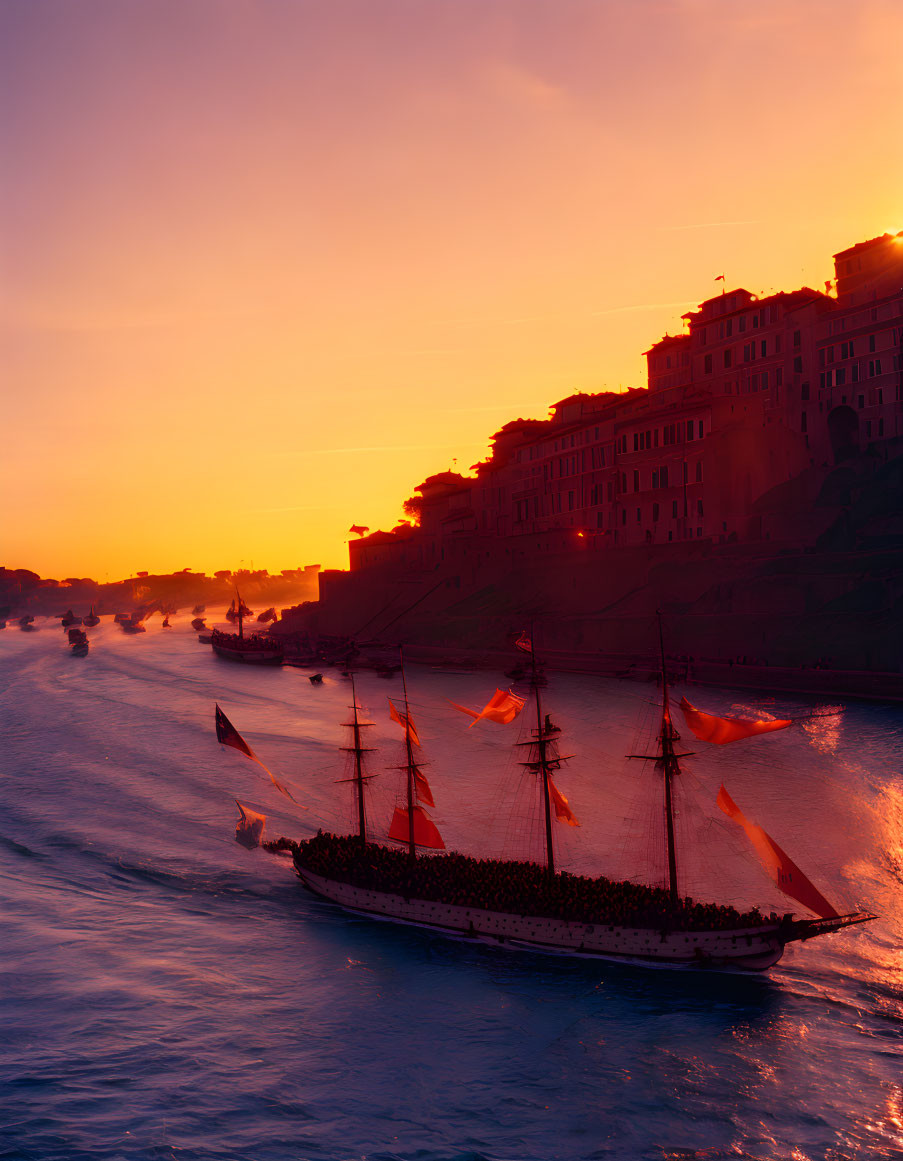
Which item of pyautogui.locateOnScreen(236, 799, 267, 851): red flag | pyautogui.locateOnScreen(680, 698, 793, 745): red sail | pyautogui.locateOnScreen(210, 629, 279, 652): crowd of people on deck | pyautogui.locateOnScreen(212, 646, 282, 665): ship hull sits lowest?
pyautogui.locateOnScreen(236, 799, 267, 851): red flag

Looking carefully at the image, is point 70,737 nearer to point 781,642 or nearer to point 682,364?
point 781,642

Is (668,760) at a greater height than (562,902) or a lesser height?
greater

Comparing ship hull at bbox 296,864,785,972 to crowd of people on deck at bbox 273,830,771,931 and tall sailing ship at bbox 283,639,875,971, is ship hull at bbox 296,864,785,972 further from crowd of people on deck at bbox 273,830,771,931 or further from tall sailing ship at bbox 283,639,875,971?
crowd of people on deck at bbox 273,830,771,931

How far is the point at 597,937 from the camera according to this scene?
2286 cm

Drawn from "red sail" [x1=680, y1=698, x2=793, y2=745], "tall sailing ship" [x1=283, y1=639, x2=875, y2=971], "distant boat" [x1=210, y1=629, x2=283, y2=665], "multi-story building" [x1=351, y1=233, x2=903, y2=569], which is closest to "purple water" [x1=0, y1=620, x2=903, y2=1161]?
"tall sailing ship" [x1=283, y1=639, x2=875, y2=971]

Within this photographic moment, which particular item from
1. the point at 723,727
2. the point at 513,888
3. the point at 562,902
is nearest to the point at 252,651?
the point at 513,888

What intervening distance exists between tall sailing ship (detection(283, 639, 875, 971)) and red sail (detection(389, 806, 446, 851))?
3cm

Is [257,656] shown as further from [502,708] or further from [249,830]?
[502,708]

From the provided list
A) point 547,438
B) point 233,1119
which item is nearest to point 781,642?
point 547,438

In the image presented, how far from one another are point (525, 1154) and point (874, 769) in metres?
28.7

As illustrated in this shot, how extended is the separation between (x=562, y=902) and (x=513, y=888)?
5.61ft

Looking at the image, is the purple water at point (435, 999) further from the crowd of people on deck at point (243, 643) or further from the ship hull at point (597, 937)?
the crowd of people on deck at point (243, 643)

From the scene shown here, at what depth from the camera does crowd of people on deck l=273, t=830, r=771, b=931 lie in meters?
22.2

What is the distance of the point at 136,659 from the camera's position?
11369cm
